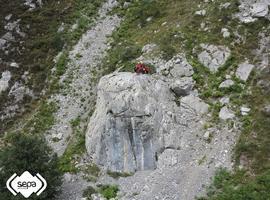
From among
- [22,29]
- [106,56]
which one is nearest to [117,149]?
[106,56]

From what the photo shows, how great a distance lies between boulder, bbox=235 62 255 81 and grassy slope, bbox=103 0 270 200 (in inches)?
15.1

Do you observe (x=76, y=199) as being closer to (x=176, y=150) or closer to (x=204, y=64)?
(x=176, y=150)

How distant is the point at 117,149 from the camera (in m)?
28.5

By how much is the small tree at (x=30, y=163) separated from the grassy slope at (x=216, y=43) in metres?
9.16

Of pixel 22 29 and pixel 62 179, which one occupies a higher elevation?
pixel 22 29

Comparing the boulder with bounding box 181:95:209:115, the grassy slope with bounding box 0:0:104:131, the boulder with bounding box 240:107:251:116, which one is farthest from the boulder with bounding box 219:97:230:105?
the grassy slope with bounding box 0:0:104:131

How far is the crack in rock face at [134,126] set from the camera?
28016mm

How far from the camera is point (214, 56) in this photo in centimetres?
3206

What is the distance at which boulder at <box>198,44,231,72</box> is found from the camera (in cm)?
3166

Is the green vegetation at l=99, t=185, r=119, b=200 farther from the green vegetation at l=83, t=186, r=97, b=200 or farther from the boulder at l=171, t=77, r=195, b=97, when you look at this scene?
the boulder at l=171, t=77, r=195, b=97

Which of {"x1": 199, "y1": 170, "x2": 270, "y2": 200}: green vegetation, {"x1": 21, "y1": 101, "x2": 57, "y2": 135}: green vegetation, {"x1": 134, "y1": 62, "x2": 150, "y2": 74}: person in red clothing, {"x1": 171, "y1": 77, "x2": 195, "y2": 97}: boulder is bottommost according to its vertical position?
{"x1": 199, "y1": 170, "x2": 270, "y2": 200}: green vegetation

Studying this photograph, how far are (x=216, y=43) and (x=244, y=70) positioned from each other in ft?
10.8

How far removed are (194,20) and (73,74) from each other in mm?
10612

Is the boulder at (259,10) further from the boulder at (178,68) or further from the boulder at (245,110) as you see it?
the boulder at (245,110)
